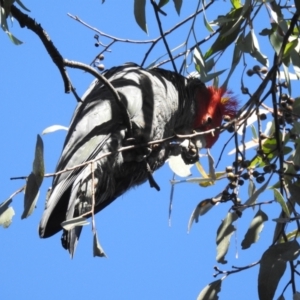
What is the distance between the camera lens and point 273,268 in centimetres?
158

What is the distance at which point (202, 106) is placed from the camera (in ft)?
9.06

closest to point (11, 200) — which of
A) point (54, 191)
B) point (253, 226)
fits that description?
point (54, 191)

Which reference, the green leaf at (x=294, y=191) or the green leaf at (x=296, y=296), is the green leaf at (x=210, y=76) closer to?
the green leaf at (x=294, y=191)

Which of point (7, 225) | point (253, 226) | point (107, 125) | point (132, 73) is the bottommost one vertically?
point (253, 226)

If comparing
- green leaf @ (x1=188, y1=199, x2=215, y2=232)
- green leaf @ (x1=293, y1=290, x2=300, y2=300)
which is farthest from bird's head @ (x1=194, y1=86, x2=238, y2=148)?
green leaf @ (x1=293, y1=290, x2=300, y2=300)

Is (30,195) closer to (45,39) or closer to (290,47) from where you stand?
(45,39)

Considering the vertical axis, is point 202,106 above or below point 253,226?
above

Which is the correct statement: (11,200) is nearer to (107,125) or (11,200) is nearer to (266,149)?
(107,125)

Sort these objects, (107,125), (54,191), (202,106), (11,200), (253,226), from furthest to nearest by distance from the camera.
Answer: (202,106), (107,125), (54,191), (253,226), (11,200)

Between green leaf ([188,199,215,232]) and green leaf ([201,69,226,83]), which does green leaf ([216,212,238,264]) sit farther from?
green leaf ([201,69,226,83])

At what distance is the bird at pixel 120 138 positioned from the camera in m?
2.13

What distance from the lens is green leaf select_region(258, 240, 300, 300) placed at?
1.58m

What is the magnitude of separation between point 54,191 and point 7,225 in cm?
34

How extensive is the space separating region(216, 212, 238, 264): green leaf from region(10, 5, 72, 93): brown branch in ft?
2.08
